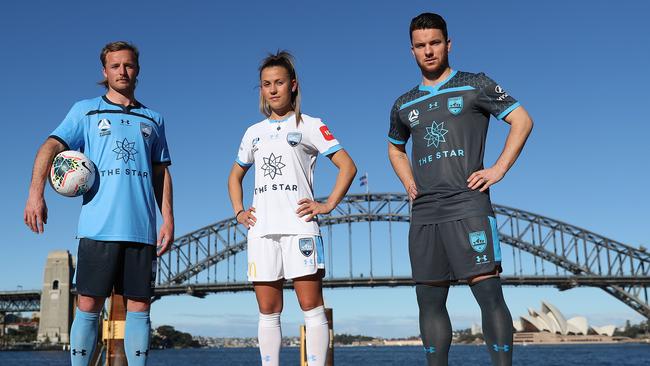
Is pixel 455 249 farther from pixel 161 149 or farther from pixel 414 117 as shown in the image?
pixel 161 149

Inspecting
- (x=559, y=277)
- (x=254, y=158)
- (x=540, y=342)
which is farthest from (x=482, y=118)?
(x=540, y=342)

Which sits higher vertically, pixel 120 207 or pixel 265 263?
pixel 120 207

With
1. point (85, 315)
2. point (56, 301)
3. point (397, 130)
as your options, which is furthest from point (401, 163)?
point (56, 301)

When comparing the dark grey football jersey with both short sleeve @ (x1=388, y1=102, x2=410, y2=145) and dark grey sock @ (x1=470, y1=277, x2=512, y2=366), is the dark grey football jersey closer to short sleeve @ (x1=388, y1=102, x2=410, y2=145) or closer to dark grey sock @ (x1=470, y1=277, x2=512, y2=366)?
short sleeve @ (x1=388, y1=102, x2=410, y2=145)

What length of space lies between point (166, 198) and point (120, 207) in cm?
44

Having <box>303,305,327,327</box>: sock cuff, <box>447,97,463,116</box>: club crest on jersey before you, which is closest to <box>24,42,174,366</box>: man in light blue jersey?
<box>303,305,327,327</box>: sock cuff

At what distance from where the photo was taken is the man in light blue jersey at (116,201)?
4023 millimetres

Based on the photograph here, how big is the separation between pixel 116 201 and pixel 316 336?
1.47 m

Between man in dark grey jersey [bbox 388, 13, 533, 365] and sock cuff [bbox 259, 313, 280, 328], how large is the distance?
0.90 m

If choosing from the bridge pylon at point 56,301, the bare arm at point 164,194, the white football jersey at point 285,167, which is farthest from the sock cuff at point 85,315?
the bridge pylon at point 56,301

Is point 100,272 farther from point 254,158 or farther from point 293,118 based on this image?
point 293,118

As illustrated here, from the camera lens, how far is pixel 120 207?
13.6ft

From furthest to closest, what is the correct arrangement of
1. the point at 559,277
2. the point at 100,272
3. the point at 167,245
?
the point at 559,277, the point at 167,245, the point at 100,272

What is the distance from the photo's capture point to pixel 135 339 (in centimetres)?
406
